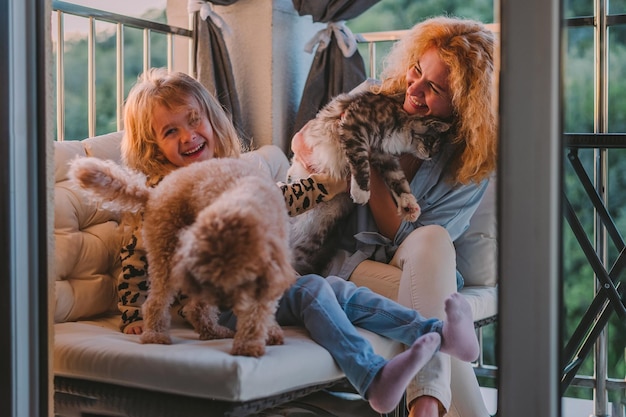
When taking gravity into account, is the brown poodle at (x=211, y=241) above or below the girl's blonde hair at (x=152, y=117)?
below

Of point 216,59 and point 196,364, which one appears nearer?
point 196,364

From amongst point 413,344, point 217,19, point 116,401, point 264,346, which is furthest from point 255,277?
point 217,19

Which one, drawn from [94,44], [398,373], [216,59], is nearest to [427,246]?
[398,373]

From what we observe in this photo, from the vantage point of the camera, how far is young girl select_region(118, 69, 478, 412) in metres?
1.35

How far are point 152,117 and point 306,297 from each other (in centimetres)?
47

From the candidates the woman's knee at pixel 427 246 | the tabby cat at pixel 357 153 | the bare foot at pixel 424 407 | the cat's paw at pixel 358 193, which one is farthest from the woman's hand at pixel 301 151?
the bare foot at pixel 424 407

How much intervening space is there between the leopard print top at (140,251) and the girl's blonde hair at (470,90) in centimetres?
25

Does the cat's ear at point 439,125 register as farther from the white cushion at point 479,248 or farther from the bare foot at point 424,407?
the bare foot at point 424,407

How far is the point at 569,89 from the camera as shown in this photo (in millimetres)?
1135

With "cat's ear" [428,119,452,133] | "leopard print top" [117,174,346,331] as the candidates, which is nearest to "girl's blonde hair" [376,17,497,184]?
"cat's ear" [428,119,452,133]

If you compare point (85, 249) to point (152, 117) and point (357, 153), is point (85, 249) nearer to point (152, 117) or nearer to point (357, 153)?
point (152, 117)

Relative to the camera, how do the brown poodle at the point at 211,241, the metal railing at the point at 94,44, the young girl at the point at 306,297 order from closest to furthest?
the brown poodle at the point at 211,241
the young girl at the point at 306,297
the metal railing at the point at 94,44

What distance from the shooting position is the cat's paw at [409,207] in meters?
1.47

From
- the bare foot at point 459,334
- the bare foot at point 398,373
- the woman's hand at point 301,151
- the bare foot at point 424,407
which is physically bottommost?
the bare foot at point 424,407
